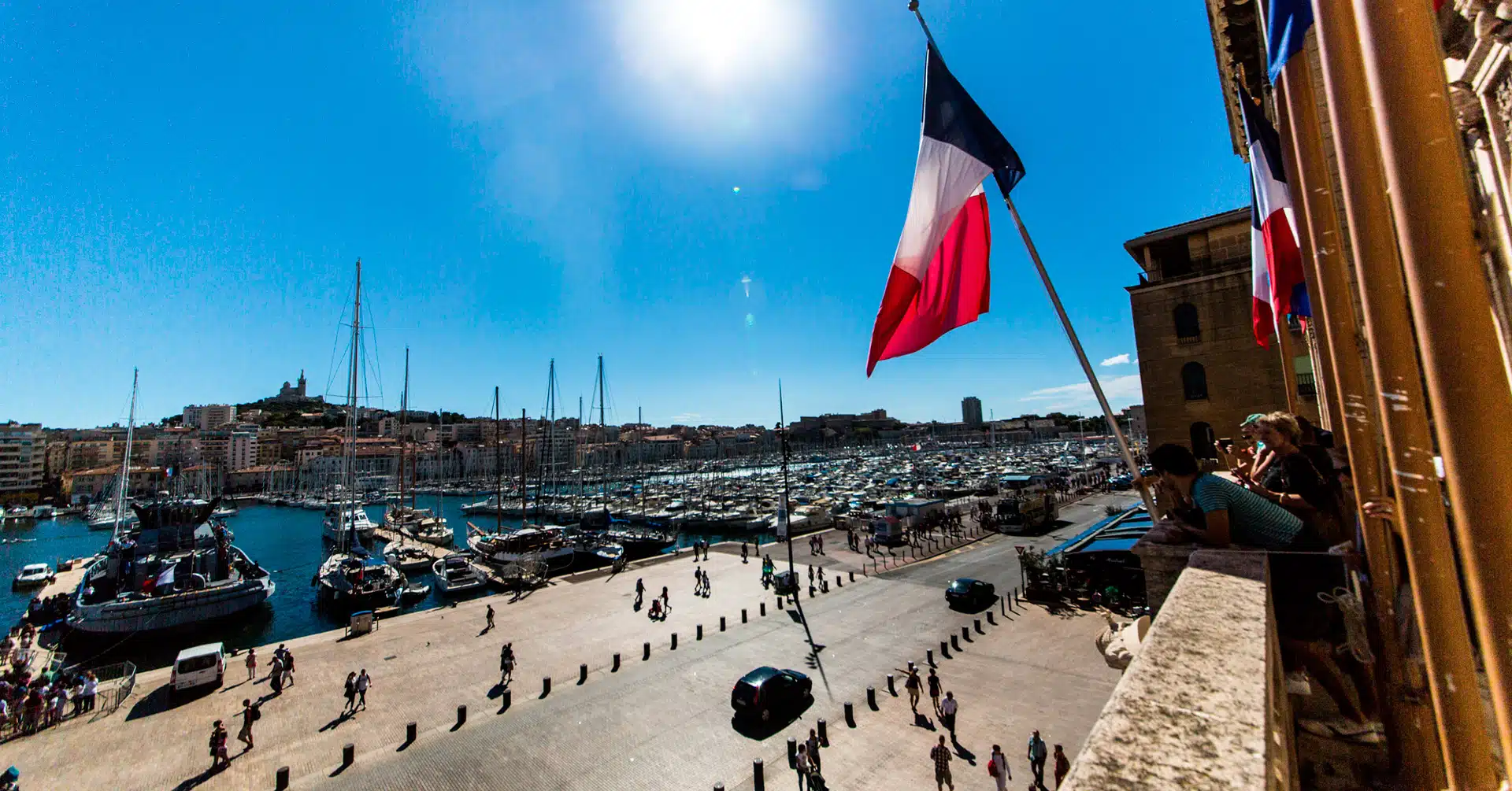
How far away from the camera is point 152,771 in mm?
10609

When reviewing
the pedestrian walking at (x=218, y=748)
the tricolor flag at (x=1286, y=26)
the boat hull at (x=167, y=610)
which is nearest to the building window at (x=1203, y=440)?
the tricolor flag at (x=1286, y=26)

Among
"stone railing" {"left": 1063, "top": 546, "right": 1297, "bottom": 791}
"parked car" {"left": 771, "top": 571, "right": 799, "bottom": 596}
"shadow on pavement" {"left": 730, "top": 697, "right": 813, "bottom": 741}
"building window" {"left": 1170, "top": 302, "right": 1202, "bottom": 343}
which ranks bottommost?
"shadow on pavement" {"left": 730, "top": 697, "right": 813, "bottom": 741}

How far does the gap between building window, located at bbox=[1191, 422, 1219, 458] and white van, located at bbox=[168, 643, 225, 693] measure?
28883mm

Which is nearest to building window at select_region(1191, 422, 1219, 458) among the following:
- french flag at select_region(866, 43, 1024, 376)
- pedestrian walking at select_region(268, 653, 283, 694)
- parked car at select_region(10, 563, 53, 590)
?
french flag at select_region(866, 43, 1024, 376)

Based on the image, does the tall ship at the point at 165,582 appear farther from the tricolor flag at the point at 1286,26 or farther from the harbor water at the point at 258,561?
the tricolor flag at the point at 1286,26

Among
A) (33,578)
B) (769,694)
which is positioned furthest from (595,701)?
(33,578)

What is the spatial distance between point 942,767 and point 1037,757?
1.57 metres

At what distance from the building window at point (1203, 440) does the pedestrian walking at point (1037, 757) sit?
46.9ft

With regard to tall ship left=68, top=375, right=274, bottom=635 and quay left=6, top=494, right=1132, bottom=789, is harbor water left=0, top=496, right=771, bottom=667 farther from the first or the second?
quay left=6, top=494, right=1132, bottom=789

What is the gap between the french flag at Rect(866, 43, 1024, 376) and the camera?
598 centimetres

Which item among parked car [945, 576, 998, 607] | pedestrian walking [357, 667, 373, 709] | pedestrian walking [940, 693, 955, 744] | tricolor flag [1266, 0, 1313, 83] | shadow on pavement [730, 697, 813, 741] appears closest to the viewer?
tricolor flag [1266, 0, 1313, 83]

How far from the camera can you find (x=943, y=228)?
19.9 feet

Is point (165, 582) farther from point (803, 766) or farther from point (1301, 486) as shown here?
point (1301, 486)

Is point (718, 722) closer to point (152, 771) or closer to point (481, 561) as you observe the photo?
point (152, 771)
